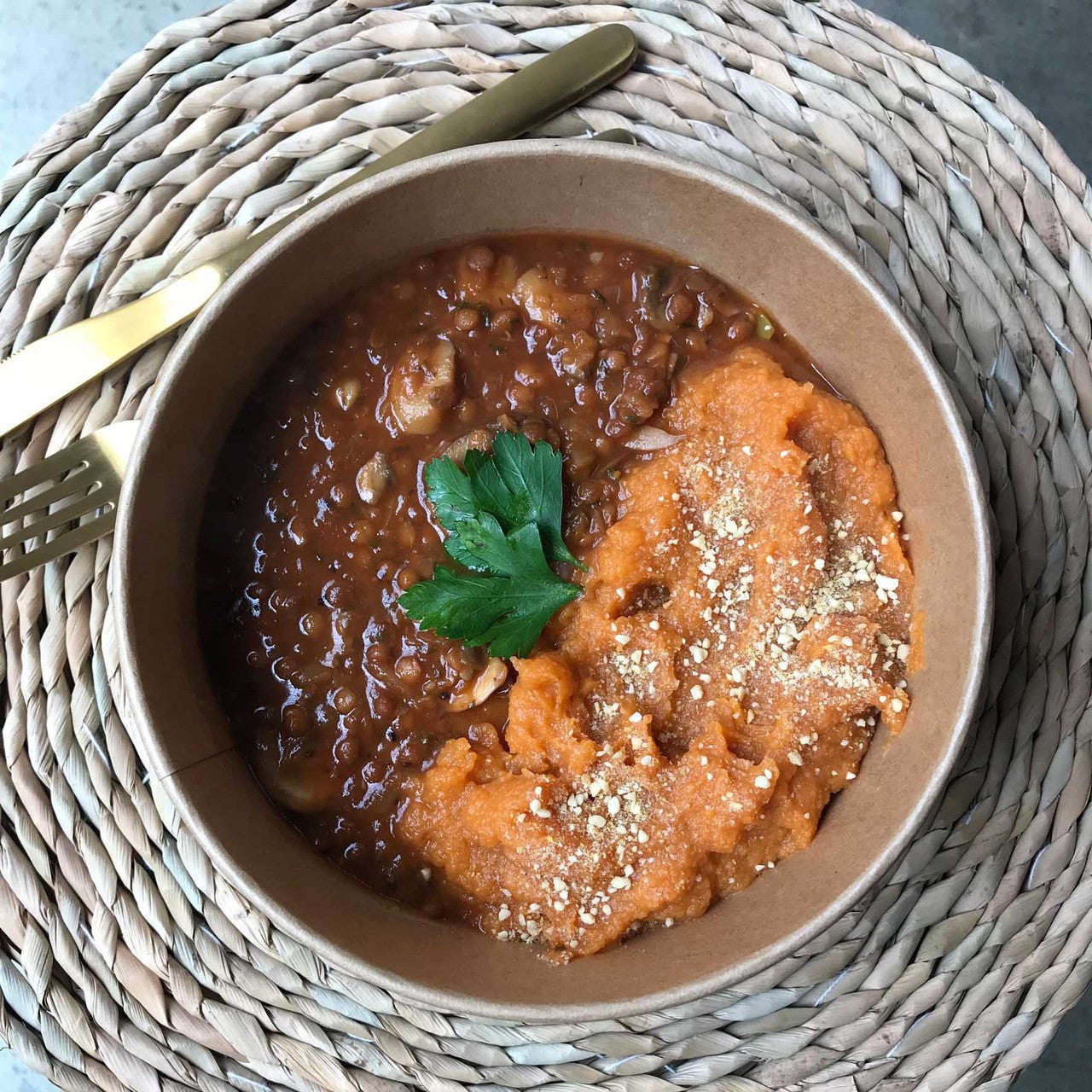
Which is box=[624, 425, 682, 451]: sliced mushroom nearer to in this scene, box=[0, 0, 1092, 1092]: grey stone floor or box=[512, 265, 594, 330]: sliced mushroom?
box=[512, 265, 594, 330]: sliced mushroom

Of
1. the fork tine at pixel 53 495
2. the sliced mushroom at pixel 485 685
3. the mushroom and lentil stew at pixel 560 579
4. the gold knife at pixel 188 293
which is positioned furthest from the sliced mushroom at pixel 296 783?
the gold knife at pixel 188 293

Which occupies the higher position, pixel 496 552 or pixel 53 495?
pixel 53 495

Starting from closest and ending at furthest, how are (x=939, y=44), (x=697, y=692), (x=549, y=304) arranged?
(x=697, y=692) → (x=549, y=304) → (x=939, y=44)

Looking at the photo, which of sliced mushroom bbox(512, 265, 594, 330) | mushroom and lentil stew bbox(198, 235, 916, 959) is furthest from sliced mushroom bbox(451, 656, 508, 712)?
sliced mushroom bbox(512, 265, 594, 330)

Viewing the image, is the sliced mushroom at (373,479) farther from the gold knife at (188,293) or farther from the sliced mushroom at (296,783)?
the sliced mushroom at (296,783)

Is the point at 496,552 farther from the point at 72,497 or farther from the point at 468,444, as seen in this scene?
the point at 72,497

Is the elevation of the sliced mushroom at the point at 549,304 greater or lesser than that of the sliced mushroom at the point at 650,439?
greater

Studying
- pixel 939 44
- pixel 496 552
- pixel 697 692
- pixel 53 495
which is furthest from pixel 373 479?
pixel 939 44
